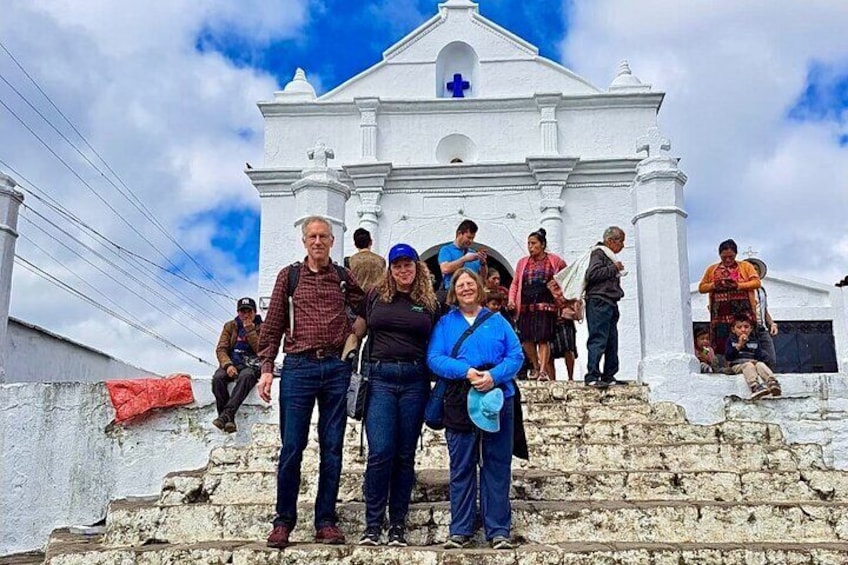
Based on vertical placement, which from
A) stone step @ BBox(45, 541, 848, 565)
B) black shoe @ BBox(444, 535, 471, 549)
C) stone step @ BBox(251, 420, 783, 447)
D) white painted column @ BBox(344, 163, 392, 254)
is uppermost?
white painted column @ BBox(344, 163, 392, 254)

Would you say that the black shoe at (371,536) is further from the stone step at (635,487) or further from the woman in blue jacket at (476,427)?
the stone step at (635,487)

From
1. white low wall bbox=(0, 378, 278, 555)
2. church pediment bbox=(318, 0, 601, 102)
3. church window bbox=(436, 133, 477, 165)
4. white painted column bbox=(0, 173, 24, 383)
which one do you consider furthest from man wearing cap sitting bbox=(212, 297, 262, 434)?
church pediment bbox=(318, 0, 601, 102)

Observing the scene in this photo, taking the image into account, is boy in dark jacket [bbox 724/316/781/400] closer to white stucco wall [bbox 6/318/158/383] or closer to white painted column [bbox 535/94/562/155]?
white painted column [bbox 535/94/562/155]

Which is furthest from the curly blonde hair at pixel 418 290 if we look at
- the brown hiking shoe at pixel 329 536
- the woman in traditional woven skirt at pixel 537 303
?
the woman in traditional woven skirt at pixel 537 303

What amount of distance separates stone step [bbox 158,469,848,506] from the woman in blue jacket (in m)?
0.67

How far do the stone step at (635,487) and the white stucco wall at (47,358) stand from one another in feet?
25.3

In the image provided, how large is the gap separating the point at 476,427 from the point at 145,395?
12.5 feet

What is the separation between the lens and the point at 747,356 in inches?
291

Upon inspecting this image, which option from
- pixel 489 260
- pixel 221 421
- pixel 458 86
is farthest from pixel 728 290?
pixel 458 86

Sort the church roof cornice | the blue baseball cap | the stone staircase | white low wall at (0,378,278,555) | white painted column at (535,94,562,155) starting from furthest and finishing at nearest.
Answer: the church roof cornice → white painted column at (535,94,562,155) → white low wall at (0,378,278,555) → the blue baseball cap → the stone staircase

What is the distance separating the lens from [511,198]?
1247 cm

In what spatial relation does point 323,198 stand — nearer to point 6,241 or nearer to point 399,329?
point 6,241

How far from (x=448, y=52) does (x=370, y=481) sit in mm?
10391

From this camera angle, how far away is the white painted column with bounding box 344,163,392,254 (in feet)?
40.3
